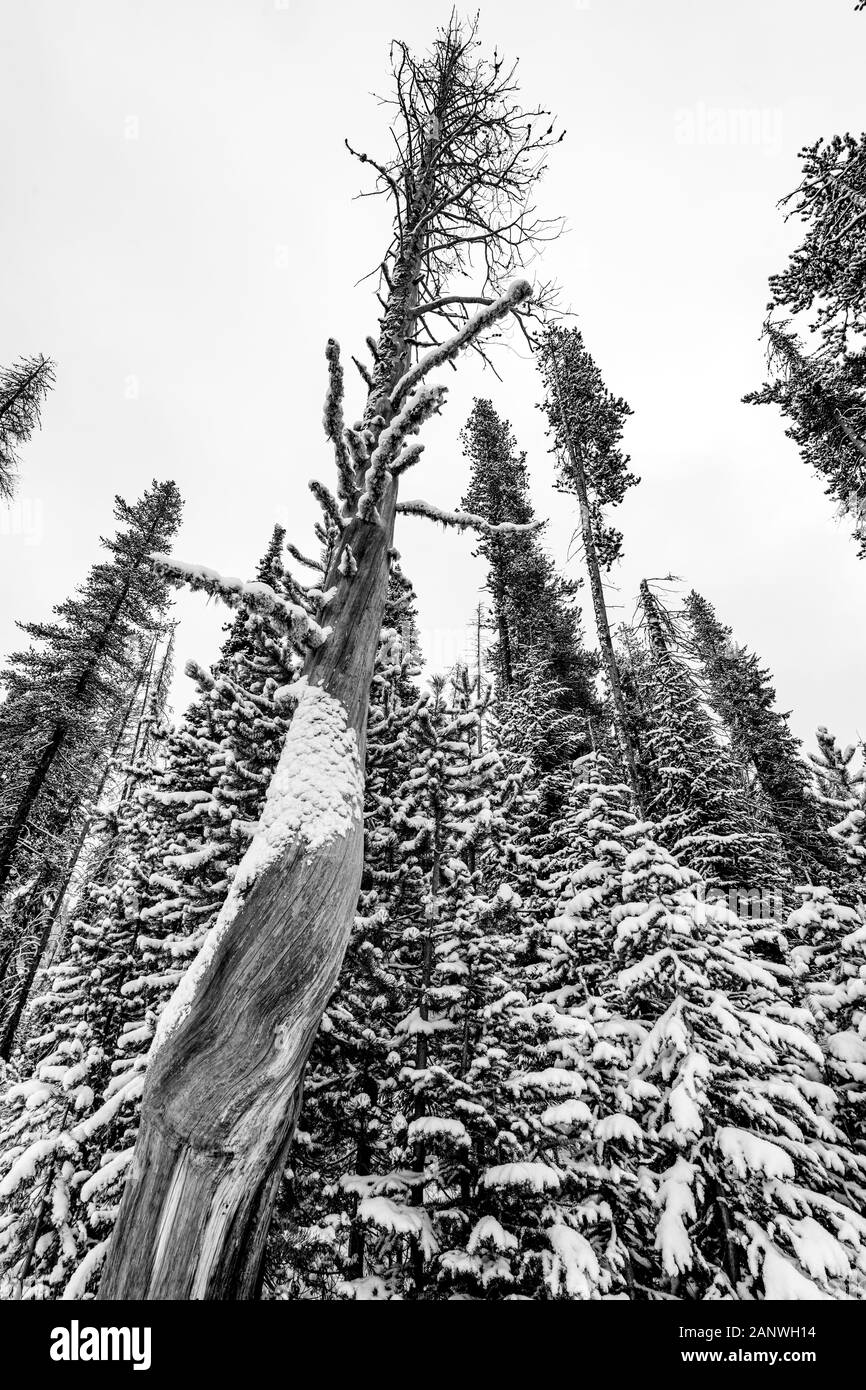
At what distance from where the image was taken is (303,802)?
2.78 m

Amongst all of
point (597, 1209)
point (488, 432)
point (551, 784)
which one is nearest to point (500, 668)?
point (551, 784)

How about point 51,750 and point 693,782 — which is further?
point 51,750

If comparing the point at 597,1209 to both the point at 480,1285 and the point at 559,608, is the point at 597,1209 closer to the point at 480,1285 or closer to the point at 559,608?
the point at 480,1285

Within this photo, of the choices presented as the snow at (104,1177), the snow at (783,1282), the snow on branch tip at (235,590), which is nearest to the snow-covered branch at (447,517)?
the snow on branch tip at (235,590)

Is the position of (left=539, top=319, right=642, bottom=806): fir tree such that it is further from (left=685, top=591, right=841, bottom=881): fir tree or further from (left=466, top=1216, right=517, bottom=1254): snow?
(left=466, top=1216, right=517, bottom=1254): snow

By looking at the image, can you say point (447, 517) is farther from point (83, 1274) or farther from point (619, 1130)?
point (83, 1274)

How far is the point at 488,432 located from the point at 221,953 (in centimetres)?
2604

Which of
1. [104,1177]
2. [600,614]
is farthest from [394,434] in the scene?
[600,614]

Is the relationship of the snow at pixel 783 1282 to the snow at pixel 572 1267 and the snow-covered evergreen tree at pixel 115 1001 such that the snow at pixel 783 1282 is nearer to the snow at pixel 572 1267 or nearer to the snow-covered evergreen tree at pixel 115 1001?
the snow at pixel 572 1267

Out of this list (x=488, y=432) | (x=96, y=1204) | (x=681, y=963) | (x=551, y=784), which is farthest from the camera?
(x=488, y=432)

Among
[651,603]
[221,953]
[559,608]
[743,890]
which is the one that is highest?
[559,608]

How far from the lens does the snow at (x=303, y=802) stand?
2.43 m

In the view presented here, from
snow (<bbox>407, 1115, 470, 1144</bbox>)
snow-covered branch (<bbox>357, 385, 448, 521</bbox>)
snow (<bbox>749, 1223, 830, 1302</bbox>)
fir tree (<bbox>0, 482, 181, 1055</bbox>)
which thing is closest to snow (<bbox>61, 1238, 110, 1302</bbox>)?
snow (<bbox>407, 1115, 470, 1144</bbox>)

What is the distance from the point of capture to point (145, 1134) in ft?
6.87
